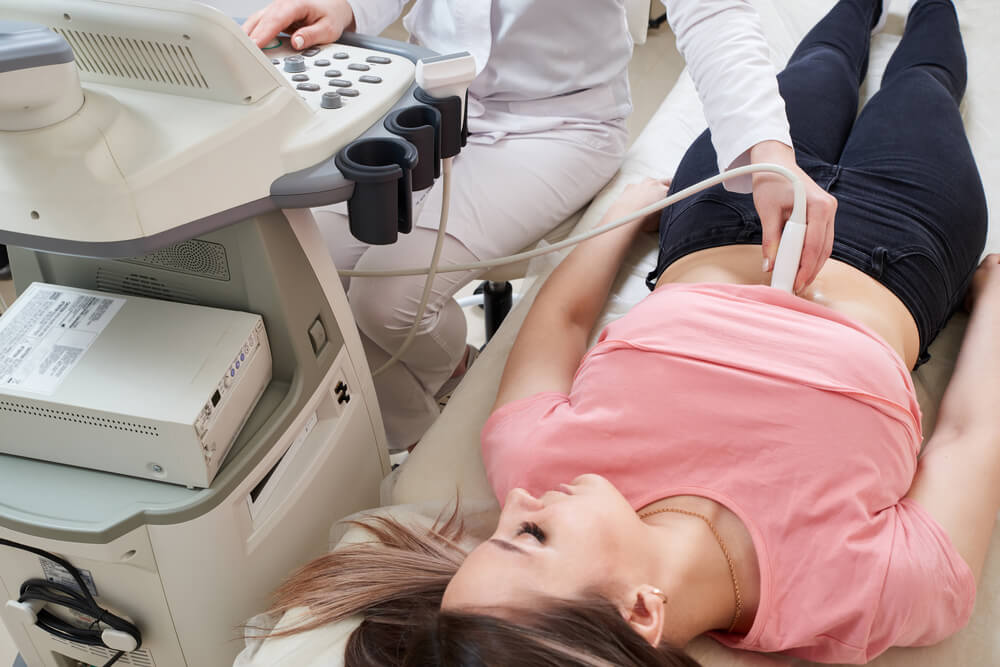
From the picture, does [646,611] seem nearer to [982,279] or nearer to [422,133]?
[422,133]

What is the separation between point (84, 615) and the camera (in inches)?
36.4

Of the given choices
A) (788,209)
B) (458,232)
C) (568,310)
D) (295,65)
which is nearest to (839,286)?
(788,209)

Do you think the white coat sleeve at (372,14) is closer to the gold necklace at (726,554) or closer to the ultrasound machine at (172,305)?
the ultrasound machine at (172,305)

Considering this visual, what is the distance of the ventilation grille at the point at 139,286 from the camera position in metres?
0.91

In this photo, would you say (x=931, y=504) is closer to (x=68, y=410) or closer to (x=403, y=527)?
(x=403, y=527)

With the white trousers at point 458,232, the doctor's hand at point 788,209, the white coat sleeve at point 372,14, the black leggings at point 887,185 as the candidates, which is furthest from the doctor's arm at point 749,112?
the white coat sleeve at point 372,14

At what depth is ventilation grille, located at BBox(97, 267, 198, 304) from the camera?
908 millimetres

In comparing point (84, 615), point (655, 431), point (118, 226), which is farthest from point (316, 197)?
point (84, 615)

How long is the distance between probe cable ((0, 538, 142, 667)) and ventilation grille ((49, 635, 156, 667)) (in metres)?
0.01

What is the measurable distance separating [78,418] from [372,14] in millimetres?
823

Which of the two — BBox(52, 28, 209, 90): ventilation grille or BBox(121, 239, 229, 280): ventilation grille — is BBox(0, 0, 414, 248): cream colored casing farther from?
BBox(121, 239, 229, 280): ventilation grille

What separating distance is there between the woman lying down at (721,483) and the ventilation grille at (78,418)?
255mm

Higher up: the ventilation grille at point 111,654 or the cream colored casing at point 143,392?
the cream colored casing at point 143,392

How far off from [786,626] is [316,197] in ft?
2.14
